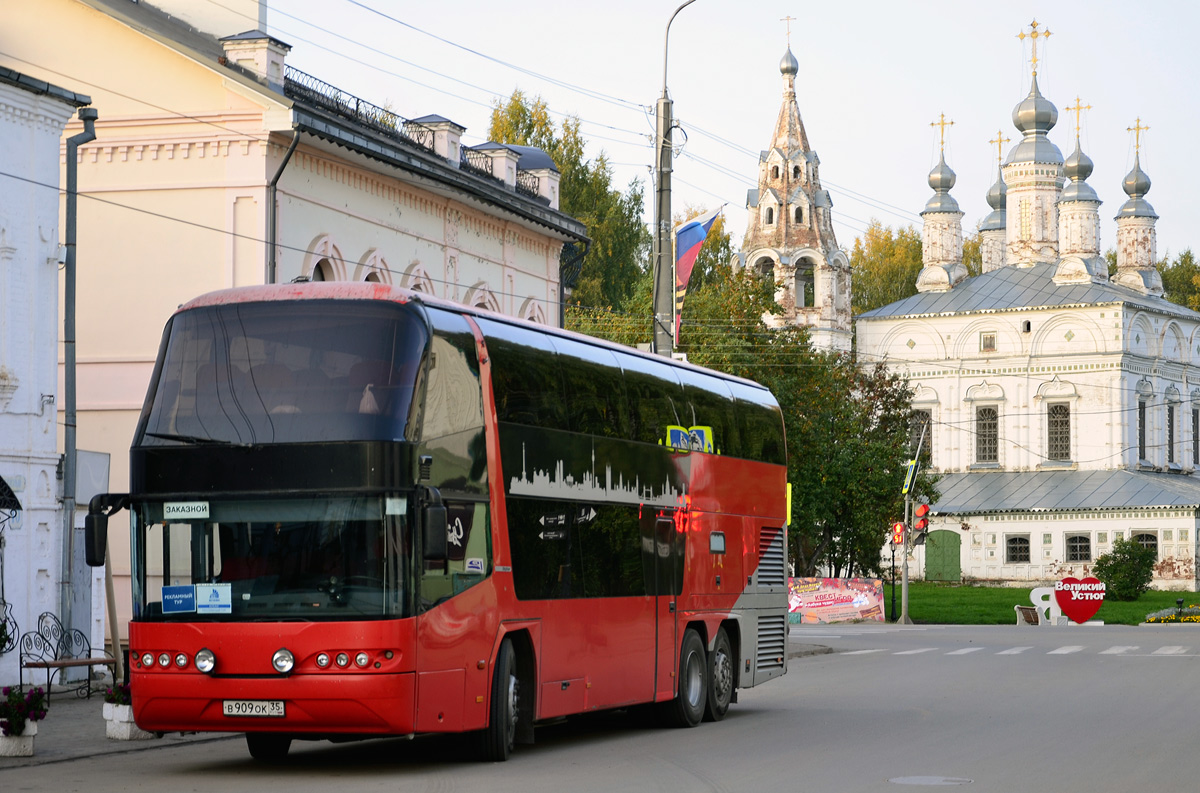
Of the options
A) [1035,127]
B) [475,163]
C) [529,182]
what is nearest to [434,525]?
[475,163]

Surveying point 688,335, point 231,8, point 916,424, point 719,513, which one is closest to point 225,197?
point 231,8

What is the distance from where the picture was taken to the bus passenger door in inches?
690

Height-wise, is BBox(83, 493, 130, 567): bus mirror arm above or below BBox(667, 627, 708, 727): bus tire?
above

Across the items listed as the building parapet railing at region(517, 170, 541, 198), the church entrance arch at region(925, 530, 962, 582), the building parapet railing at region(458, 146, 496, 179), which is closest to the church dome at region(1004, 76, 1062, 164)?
the church entrance arch at region(925, 530, 962, 582)

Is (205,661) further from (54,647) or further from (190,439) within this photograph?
(54,647)

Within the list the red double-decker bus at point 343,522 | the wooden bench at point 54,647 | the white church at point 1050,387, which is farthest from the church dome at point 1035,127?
the red double-decker bus at point 343,522

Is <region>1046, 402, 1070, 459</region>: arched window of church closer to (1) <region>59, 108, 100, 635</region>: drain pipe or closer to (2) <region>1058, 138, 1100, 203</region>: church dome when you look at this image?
(2) <region>1058, 138, 1100, 203</region>: church dome

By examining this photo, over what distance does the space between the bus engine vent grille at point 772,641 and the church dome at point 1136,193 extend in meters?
72.2

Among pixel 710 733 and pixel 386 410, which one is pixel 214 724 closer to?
pixel 386 410

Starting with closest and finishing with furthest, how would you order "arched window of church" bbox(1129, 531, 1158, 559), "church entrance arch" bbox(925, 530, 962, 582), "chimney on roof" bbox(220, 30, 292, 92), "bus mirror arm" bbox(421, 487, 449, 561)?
"bus mirror arm" bbox(421, 487, 449, 561), "chimney on roof" bbox(220, 30, 292, 92), "arched window of church" bbox(1129, 531, 1158, 559), "church entrance arch" bbox(925, 530, 962, 582)

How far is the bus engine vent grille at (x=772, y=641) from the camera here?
2064cm

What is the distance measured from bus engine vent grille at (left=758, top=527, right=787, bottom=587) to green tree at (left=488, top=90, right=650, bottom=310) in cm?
4828

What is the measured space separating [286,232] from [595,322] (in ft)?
114

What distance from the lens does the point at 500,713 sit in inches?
558
